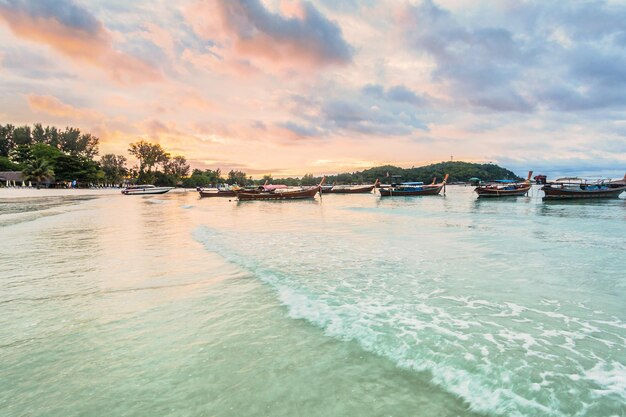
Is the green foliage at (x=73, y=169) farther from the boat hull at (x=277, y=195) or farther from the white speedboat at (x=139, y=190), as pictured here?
the boat hull at (x=277, y=195)

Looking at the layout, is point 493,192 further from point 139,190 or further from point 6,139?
point 6,139

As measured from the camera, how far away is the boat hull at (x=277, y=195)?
47.8 m

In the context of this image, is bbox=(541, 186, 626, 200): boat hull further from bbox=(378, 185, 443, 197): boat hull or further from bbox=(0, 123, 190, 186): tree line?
bbox=(0, 123, 190, 186): tree line

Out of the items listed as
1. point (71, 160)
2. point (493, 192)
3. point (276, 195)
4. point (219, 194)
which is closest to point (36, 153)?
point (71, 160)

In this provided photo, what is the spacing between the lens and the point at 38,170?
225ft

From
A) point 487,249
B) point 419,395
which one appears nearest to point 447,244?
point 487,249

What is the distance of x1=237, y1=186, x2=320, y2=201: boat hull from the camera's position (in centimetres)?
4778

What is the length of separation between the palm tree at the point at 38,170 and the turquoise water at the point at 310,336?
76946 mm

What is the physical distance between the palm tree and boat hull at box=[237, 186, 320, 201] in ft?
165

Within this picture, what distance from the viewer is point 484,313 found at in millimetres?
5316

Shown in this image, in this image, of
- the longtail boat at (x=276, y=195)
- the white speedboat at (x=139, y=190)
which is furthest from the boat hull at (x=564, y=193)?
→ the white speedboat at (x=139, y=190)

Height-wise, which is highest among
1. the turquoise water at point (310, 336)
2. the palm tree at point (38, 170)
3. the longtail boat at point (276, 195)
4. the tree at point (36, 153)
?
the tree at point (36, 153)

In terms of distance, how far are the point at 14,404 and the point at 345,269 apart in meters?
6.47

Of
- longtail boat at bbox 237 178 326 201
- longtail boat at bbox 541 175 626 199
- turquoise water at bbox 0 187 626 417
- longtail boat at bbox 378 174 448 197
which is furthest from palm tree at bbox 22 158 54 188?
longtail boat at bbox 541 175 626 199
